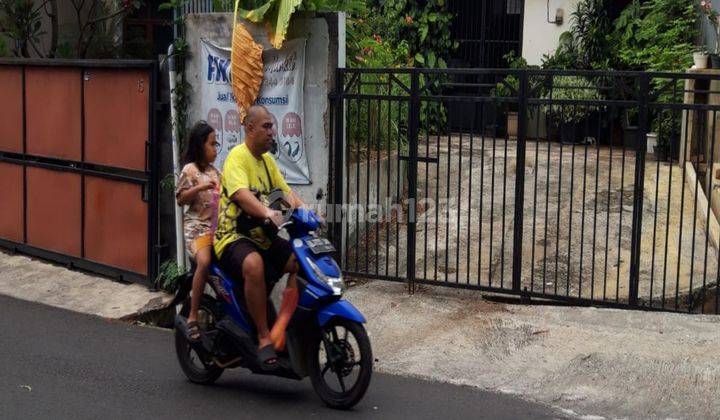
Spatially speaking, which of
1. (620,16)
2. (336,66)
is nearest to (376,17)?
(620,16)

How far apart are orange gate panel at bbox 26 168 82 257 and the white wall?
847 cm

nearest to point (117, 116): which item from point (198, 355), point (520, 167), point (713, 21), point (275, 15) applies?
point (275, 15)

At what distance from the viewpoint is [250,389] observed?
20.4ft

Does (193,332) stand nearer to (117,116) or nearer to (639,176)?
(639,176)

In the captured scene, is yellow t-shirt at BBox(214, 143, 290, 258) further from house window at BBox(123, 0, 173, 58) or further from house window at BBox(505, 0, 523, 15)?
house window at BBox(505, 0, 523, 15)

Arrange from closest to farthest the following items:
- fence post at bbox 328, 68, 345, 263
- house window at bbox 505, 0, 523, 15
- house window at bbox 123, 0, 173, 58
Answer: fence post at bbox 328, 68, 345, 263 < house window at bbox 123, 0, 173, 58 < house window at bbox 505, 0, 523, 15

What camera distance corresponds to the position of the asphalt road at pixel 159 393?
5656 millimetres

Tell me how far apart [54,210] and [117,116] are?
1659 millimetres

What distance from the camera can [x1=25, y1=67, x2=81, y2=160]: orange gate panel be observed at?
9898 mm

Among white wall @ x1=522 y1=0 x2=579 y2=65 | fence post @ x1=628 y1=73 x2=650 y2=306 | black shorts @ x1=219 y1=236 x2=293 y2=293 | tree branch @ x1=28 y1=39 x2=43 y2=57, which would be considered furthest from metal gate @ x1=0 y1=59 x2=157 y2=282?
white wall @ x1=522 y1=0 x2=579 y2=65

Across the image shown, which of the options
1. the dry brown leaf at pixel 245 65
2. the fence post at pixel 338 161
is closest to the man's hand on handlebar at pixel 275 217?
the fence post at pixel 338 161

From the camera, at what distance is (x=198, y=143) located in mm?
6477

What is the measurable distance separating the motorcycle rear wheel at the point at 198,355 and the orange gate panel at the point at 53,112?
430 cm

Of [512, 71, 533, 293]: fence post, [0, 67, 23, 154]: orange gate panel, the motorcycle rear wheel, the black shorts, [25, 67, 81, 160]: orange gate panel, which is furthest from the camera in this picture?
[0, 67, 23, 154]: orange gate panel
